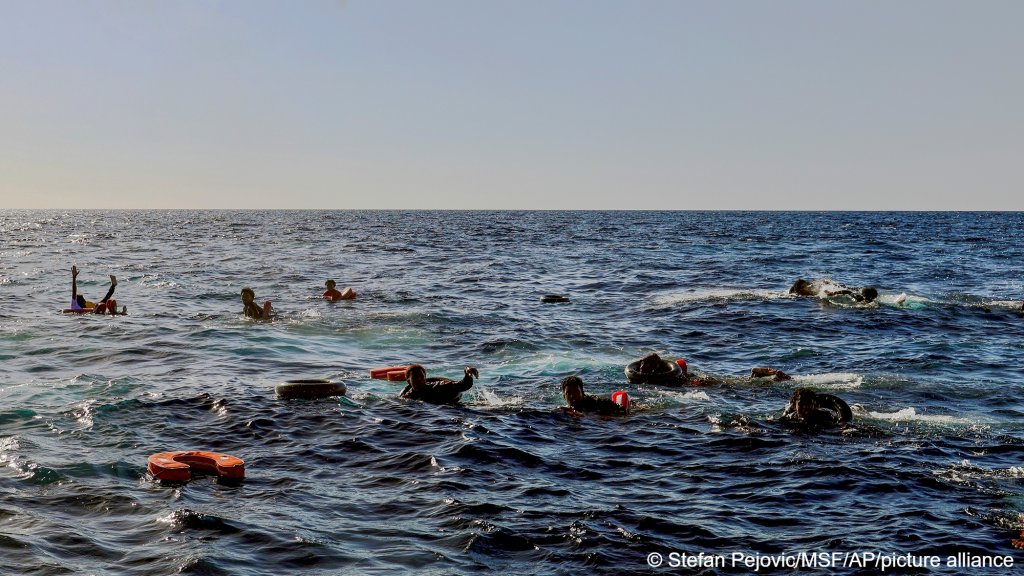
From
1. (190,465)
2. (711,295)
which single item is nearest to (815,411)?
(190,465)

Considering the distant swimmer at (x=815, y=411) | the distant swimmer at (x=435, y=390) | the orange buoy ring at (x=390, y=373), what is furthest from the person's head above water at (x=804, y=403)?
the orange buoy ring at (x=390, y=373)

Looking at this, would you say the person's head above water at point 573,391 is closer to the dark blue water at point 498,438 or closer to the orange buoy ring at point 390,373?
the dark blue water at point 498,438

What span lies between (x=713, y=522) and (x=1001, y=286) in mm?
37083

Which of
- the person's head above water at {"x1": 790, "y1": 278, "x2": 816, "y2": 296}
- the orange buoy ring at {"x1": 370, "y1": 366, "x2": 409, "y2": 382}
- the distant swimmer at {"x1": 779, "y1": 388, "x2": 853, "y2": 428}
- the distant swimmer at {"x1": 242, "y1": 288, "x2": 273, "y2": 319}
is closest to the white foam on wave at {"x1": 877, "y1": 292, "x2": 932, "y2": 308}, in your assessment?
the person's head above water at {"x1": 790, "y1": 278, "x2": 816, "y2": 296}

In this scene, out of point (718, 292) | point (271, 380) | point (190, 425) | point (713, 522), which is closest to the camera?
point (713, 522)

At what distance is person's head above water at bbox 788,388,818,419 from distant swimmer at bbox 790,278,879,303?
2050 centimetres

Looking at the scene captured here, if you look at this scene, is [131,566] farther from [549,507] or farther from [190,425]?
[190,425]

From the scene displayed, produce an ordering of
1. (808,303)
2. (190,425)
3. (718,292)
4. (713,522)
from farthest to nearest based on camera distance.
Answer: (718,292), (808,303), (190,425), (713,522)

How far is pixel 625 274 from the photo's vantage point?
49719 mm

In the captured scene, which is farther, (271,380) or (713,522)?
(271,380)

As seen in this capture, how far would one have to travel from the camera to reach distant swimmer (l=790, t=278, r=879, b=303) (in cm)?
3466

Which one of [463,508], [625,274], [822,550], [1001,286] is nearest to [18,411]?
[463,508]

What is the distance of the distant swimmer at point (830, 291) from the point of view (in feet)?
114

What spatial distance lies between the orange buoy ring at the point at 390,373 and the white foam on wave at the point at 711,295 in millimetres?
17647
